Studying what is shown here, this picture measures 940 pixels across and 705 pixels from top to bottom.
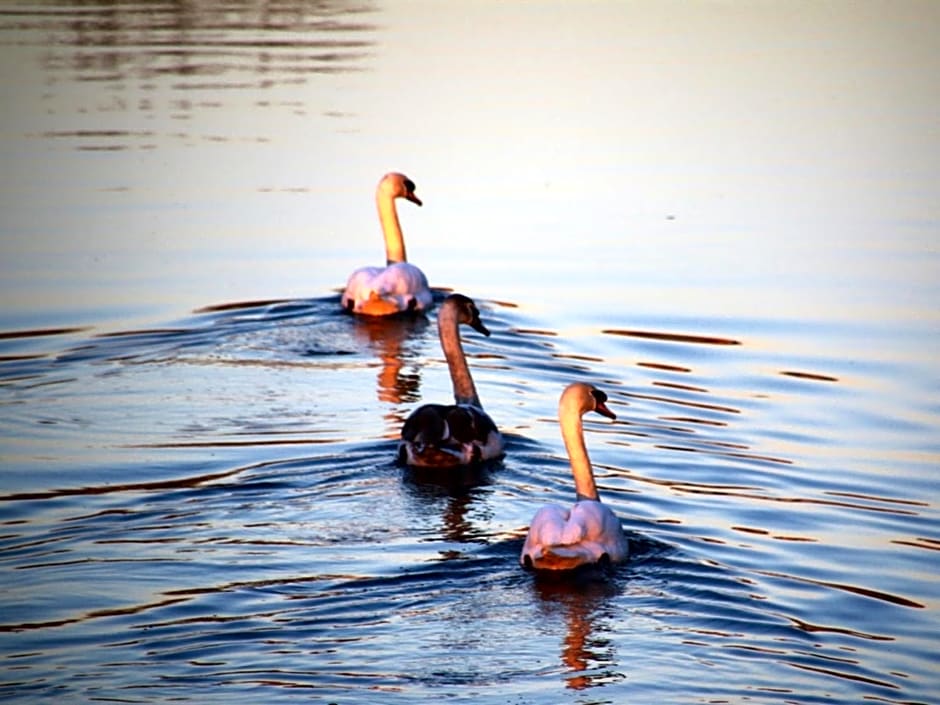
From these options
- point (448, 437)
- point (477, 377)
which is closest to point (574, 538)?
point (448, 437)

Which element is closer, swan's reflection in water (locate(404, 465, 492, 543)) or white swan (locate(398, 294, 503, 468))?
swan's reflection in water (locate(404, 465, 492, 543))

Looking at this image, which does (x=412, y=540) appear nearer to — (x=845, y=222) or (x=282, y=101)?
(x=845, y=222)

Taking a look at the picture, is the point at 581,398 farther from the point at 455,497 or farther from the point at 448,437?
the point at 448,437

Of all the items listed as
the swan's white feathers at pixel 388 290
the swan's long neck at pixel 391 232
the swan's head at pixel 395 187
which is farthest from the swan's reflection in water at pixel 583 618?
the swan's head at pixel 395 187

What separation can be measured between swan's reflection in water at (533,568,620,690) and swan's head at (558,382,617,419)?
1617 millimetres

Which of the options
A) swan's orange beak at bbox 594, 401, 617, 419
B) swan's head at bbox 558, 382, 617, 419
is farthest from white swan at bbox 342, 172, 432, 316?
swan's head at bbox 558, 382, 617, 419

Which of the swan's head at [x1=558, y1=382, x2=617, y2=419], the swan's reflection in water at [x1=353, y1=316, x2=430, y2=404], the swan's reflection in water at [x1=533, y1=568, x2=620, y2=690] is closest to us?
the swan's reflection in water at [x1=533, y1=568, x2=620, y2=690]

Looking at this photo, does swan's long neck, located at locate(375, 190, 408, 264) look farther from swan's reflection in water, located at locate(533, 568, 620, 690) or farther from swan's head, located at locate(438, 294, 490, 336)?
swan's reflection in water, located at locate(533, 568, 620, 690)

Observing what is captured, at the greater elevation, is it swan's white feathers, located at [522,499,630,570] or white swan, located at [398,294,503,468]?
white swan, located at [398,294,503,468]

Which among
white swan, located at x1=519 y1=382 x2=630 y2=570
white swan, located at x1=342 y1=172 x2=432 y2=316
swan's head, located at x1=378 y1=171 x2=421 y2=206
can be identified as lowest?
white swan, located at x1=519 y1=382 x2=630 y2=570

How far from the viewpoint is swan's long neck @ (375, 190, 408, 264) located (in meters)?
19.8

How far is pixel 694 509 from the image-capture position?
12.1m

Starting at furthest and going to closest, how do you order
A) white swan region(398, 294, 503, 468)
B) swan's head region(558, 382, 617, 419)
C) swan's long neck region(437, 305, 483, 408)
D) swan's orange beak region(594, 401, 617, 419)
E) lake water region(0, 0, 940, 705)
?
swan's long neck region(437, 305, 483, 408) → white swan region(398, 294, 503, 468) → swan's orange beak region(594, 401, 617, 419) → swan's head region(558, 382, 617, 419) → lake water region(0, 0, 940, 705)

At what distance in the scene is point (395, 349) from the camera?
17.2 m
